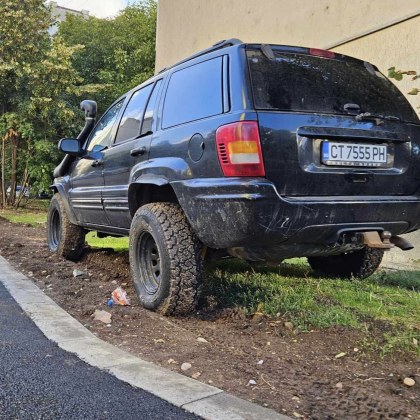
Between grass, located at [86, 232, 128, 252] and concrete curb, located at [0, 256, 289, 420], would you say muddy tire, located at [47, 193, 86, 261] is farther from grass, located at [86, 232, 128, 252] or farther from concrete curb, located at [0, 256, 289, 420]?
concrete curb, located at [0, 256, 289, 420]

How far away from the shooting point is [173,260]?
11.7ft

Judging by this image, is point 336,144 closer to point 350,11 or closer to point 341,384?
point 341,384

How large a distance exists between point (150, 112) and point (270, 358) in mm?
2402

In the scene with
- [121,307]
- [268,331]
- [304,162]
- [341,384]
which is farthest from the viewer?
[121,307]

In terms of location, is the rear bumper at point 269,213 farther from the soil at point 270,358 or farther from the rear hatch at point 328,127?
the soil at point 270,358

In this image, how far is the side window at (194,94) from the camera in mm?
3447

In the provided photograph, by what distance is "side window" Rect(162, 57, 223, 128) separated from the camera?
3.45 meters

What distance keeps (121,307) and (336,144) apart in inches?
82.9

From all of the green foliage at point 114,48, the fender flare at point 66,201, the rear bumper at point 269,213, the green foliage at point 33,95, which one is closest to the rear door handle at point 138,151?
the rear bumper at point 269,213

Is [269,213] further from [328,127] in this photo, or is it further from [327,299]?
[327,299]

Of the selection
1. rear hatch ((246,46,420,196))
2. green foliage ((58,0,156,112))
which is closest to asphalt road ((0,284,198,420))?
rear hatch ((246,46,420,196))

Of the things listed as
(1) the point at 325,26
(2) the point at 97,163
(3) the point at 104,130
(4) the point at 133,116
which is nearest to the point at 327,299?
(4) the point at 133,116

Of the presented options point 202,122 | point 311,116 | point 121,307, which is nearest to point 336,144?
point 311,116

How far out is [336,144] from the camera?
10.8ft
